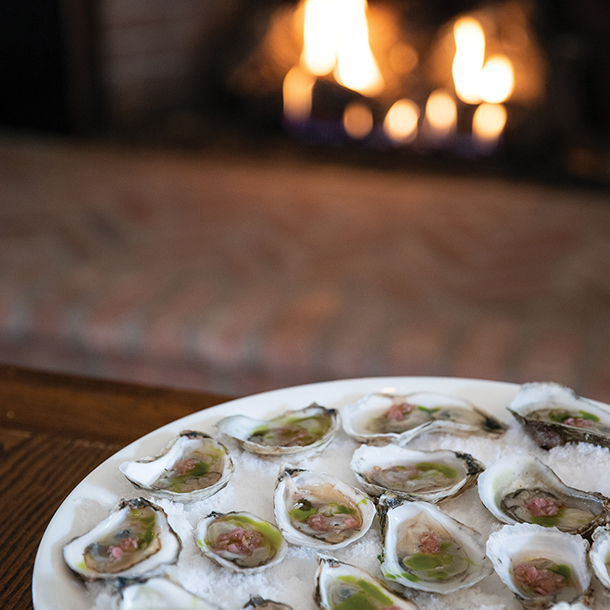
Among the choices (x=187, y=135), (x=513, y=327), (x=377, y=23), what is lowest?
(x=513, y=327)

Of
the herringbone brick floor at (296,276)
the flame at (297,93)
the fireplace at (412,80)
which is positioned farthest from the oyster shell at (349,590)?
the flame at (297,93)

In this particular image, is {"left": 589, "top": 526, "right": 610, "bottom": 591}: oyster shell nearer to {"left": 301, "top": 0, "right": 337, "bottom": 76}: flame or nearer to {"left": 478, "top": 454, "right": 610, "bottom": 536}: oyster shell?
{"left": 478, "top": 454, "right": 610, "bottom": 536}: oyster shell

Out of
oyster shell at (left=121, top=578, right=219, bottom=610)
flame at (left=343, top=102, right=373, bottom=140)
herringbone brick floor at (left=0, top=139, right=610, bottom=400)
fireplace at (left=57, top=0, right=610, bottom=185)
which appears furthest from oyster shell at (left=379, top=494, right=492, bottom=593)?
flame at (left=343, top=102, right=373, bottom=140)

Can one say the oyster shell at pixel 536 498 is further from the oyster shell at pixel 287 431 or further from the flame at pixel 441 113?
the flame at pixel 441 113

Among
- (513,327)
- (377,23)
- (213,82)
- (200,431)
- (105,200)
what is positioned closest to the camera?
(200,431)

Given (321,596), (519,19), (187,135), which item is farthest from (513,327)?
(187,135)

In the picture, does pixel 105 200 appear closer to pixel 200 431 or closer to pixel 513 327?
pixel 513 327

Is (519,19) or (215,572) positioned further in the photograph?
(519,19)
